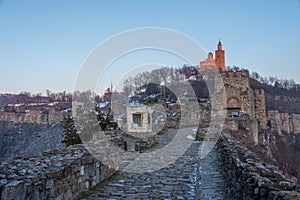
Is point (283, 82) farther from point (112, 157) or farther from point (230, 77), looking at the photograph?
point (112, 157)

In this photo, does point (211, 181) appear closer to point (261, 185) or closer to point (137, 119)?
point (261, 185)

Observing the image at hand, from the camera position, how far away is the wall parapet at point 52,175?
8.59ft

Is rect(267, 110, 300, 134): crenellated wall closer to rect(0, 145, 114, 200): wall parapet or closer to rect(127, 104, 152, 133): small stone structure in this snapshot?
rect(127, 104, 152, 133): small stone structure

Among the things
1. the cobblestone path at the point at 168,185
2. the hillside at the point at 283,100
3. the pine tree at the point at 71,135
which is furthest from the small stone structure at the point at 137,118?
the hillside at the point at 283,100

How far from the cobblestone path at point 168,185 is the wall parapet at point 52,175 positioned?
0.27 m

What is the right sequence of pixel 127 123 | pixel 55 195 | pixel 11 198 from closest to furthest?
pixel 11 198, pixel 55 195, pixel 127 123

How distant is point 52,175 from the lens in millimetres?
3086

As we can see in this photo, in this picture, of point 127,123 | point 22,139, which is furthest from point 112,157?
point 22,139

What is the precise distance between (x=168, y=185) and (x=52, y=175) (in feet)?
7.47

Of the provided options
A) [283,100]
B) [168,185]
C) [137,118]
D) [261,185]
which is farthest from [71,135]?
[283,100]

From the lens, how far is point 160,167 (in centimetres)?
626

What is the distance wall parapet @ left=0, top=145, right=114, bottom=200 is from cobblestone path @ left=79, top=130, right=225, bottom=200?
271mm

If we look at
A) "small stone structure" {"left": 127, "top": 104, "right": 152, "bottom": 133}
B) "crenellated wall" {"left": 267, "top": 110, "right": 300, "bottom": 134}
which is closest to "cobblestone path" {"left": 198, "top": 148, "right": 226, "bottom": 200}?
"small stone structure" {"left": 127, "top": 104, "right": 152, "bottom": 133}

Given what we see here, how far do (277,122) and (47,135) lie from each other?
23.4 metres
